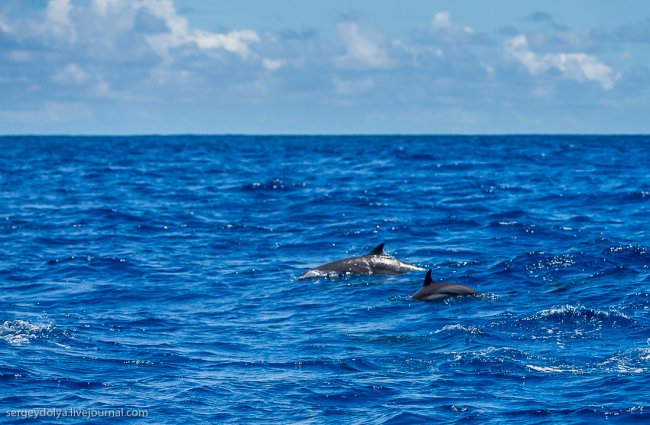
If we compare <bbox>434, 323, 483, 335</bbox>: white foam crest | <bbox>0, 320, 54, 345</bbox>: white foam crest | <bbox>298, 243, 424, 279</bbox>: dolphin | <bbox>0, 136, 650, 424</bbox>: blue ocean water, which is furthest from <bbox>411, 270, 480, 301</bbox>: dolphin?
<bbox>0, 320, 54, 345</bbox>: white foam crest

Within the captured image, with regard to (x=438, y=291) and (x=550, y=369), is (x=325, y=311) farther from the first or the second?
(x=550, y=369)

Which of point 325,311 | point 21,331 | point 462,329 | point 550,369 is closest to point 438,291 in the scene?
point 325,311

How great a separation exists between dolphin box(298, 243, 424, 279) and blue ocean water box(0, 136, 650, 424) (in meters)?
0.75

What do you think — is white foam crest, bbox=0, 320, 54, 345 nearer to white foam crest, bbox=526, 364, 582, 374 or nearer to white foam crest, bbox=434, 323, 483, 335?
white foam crest, bbox=434, 323, 483, 335

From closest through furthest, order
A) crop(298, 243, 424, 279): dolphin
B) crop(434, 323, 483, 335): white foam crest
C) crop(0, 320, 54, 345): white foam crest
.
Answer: crop(0, 320, 54, 345): white foam crest < crop(434, 323, 483, 335): white foam crest < crop(298, 243, 424, 279): dolphin

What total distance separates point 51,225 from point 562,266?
68.6 feet

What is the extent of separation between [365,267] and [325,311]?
4546 millimetres

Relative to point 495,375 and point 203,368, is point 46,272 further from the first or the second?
point 495,375

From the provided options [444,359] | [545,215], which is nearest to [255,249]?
[545,215]

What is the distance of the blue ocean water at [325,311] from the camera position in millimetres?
14609

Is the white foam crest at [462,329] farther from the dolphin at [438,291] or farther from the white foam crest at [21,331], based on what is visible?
the white foam crest at [21,331]

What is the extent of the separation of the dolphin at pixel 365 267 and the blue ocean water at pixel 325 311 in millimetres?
746

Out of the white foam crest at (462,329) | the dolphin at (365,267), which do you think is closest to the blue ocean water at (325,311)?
the white foam crest at (462,329)

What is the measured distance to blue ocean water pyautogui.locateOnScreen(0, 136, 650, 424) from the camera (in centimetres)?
1461
